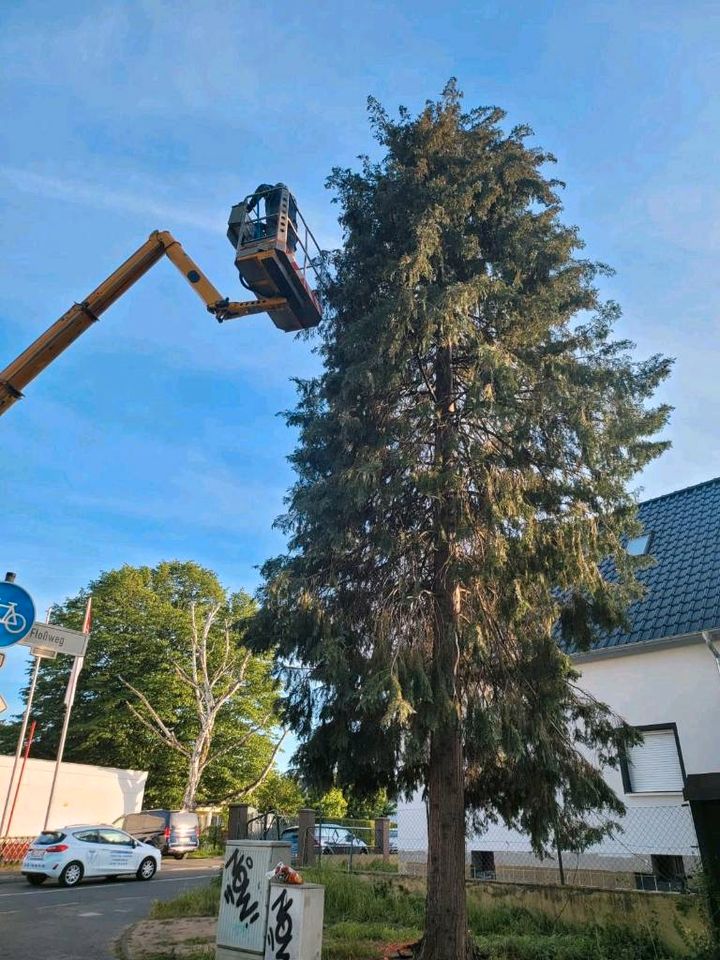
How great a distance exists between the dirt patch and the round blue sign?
13.7 feet

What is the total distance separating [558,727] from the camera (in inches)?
315

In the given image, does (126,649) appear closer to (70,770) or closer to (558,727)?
(70,770)

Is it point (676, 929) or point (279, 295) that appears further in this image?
point (279, 295)

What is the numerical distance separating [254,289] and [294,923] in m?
8.74

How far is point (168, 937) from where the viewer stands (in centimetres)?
904

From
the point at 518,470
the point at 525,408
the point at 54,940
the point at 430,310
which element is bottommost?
the point at 54,940

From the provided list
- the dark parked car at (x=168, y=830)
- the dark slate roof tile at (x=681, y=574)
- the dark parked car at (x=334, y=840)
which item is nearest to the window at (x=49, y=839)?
the dark parked car at (x=334, y=840)

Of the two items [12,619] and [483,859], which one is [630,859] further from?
[12,619]

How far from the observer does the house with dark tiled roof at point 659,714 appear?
12.1 meters

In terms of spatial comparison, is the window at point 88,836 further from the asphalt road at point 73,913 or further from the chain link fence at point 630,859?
the chain link fence at point 630,859

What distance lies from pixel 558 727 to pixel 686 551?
8.94 m

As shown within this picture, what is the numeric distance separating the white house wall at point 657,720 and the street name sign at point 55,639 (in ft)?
29.9

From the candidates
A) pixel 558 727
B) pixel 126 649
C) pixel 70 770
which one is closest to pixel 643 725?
pixel 558 727

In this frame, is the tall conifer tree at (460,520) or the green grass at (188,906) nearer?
the tall conifer tree at (460,520)
